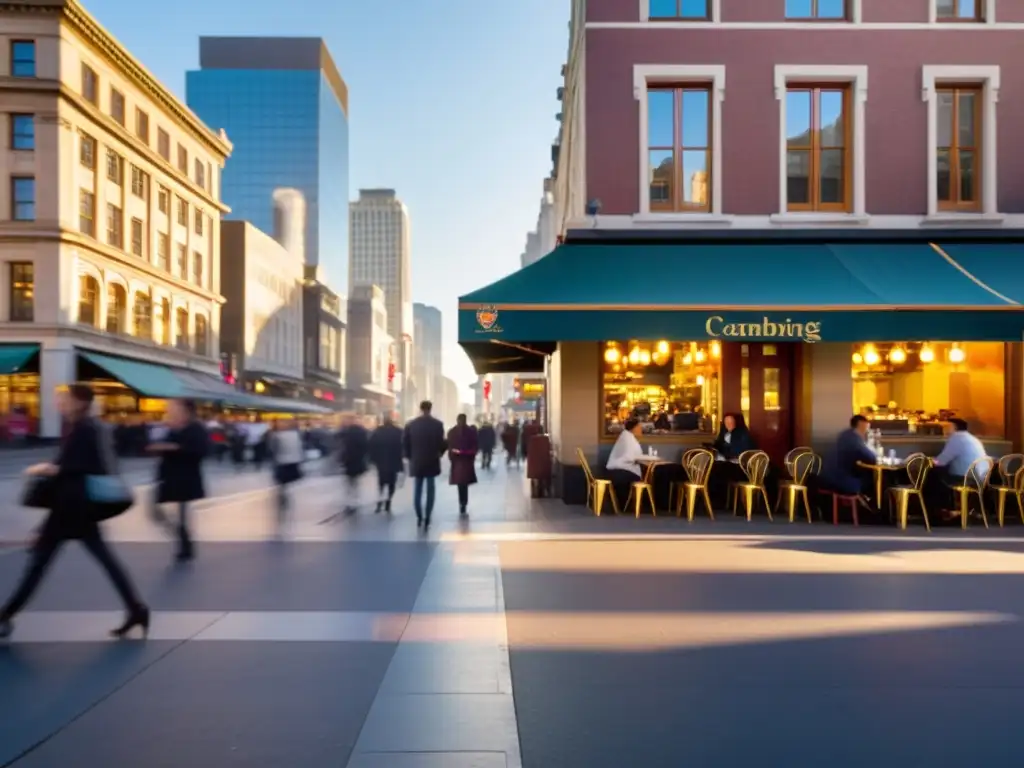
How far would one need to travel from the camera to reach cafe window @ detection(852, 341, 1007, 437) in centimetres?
1440

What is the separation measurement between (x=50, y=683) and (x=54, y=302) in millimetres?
38484

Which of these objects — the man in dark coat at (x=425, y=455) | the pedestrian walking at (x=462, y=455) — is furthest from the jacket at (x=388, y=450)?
the man in dark coat at (x=425, y=455)

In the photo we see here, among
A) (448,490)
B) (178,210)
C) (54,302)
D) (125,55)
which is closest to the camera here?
(448,490)

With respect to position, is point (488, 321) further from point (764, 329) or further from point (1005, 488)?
point (1005, 488)

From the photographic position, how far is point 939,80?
14.1 m

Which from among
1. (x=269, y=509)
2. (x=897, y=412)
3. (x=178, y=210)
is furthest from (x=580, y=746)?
(x=178, y=210)

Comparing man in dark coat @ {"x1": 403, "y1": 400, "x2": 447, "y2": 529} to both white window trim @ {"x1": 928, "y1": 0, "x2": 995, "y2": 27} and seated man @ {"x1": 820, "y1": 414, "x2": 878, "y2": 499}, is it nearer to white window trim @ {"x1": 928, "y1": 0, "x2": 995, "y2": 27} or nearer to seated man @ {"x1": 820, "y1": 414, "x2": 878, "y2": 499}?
seated man @ {"x1": 820, "y1": 414, "x2": 878, "y2": 499}

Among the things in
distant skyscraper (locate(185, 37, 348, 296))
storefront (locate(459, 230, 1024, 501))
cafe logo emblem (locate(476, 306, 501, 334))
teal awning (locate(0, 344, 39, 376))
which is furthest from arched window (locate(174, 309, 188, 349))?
distant skyscraper (locate(185, 37, 348, 296))

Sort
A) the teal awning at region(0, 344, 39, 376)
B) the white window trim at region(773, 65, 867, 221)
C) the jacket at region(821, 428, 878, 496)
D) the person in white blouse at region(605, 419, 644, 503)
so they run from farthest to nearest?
the teal awning at region(0, 344, 39, 376)
the white window trim at region(773, 65, 867, 221)
the person in white blouse at region(605, 419, 644, 503)
the jacket at region(821, 428, 878, 496)

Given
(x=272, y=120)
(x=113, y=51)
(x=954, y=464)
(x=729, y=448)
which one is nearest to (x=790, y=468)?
(x=729, y=448)

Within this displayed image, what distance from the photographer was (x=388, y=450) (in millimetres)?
14477

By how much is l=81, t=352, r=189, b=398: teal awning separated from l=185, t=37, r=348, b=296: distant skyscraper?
7461cm

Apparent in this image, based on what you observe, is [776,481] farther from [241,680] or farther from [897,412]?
[241,680]

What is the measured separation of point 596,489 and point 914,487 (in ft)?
15.9
